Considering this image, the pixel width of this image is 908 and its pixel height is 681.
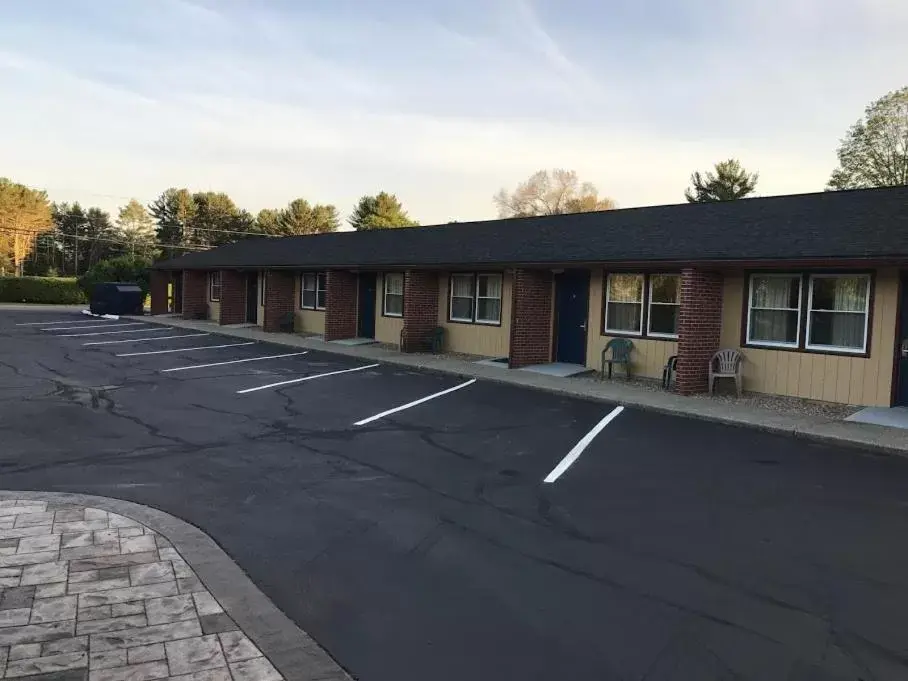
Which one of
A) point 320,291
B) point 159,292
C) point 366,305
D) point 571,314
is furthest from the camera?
point 159,292

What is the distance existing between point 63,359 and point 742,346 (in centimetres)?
1541

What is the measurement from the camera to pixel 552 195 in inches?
2788

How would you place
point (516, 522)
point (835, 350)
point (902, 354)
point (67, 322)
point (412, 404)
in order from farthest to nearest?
1. point (67, 322)
2. point (835, 350)
3. point (412, 404)
4. point (902, 354)
5. point (516, 522)

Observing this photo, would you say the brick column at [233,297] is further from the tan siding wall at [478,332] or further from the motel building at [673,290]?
the tan siding wall at [478,332]

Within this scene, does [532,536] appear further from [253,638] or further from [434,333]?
[434,333]

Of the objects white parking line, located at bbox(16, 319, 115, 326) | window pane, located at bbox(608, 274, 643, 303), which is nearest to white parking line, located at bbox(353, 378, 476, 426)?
window pane, located at bbox(608, 274, 643, 303)

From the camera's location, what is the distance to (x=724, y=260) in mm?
12000

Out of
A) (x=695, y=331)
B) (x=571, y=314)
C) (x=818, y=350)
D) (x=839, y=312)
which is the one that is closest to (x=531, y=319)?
(x=571, y=314)

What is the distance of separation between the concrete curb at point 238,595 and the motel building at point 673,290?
962 cm

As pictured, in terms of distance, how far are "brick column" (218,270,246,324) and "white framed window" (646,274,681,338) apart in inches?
734

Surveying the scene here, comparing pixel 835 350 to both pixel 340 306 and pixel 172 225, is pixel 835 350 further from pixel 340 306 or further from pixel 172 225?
pixel 172 225

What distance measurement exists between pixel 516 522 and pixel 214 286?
28200mm

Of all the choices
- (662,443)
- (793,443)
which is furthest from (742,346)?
(662,443)

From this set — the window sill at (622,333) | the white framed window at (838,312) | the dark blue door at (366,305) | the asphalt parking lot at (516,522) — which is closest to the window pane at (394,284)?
the dark blue door at (366,305)
